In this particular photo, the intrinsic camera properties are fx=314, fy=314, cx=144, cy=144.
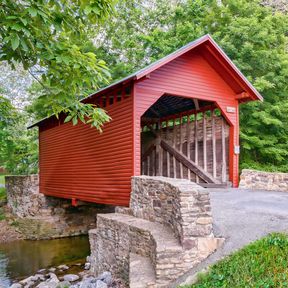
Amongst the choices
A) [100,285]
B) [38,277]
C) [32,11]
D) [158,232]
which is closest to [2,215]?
[38,277]

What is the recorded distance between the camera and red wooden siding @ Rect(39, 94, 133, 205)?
8235 mm

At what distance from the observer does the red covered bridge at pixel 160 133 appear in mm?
8164

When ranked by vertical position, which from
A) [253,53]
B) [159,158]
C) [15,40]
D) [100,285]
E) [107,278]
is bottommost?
[107,278]

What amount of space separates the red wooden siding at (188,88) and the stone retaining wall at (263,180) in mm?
349

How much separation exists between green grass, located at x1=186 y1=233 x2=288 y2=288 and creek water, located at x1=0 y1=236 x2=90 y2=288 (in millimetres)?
6250

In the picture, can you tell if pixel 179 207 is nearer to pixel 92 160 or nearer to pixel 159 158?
pixel 92 160

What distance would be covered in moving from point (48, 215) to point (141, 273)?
9926 millimetres

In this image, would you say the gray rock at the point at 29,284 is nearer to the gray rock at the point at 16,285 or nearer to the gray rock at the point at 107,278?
the gray rock at the point at 16,285

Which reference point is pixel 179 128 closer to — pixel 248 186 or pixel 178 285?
pixel 248 186

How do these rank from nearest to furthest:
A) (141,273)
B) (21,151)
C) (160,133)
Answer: (141,273)
(160,133)
(21,151)

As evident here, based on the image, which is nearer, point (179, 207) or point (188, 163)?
point (179, 207)

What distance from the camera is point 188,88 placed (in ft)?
29.8

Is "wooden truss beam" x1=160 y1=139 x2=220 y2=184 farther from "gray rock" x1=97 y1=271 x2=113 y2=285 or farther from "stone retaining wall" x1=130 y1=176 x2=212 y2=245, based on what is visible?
"gray rock" x1=97 y1=271 x2=113 y2=285

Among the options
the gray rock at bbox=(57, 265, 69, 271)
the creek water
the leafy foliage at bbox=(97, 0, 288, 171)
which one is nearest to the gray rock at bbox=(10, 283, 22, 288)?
the creek water
